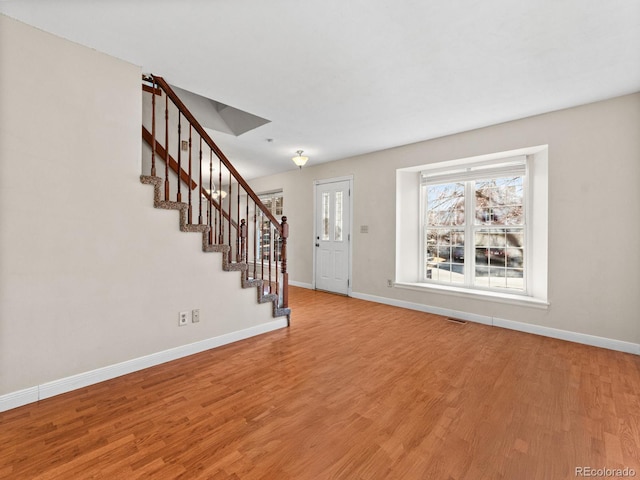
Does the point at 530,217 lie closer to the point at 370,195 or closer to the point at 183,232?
the point at 370,195

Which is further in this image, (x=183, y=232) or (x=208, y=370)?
(x=183, y=232)

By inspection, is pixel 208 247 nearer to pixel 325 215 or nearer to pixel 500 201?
pixel 325 215

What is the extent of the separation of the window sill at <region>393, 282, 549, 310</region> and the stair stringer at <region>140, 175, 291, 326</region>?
2.15m

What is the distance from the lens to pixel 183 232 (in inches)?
114

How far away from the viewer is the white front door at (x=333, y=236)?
18.9ft

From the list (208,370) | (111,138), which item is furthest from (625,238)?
(111,138)

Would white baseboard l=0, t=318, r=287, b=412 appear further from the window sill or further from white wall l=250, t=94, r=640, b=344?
white wall l=250, t=94, r=640, b=344

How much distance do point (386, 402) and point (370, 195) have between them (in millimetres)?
3799

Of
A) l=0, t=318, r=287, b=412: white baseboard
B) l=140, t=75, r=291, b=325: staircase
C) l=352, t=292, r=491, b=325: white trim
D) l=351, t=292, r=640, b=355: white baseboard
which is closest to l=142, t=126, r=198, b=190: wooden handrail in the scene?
l=140, t=75, r=291, b=325: staircase

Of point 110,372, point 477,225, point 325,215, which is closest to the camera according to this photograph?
point 110,372

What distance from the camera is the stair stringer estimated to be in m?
2.69

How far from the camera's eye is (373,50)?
93.4 inches

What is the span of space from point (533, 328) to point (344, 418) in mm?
3006

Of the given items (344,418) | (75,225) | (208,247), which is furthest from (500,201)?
(75,225)
